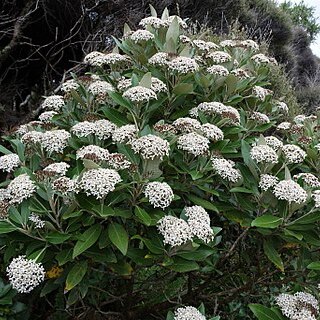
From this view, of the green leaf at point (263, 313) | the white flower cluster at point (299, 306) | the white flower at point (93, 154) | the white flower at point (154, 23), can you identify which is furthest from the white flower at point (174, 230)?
the white flower at point (154, 23)

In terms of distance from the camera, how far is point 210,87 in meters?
2.88

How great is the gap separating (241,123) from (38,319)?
1893 mm

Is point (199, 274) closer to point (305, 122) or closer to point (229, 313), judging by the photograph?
point (229, 313)

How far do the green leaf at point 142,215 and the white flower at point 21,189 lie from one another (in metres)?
0.48

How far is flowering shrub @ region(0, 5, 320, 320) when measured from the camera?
6.51 ft

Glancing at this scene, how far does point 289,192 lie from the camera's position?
2096mm

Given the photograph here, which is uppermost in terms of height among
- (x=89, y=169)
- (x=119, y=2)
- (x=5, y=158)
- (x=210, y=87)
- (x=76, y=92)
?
(x=210, y=87)

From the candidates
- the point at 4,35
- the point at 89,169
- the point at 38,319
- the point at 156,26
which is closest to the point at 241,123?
the point at 156,26

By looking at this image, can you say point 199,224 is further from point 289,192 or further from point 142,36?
point 142,36

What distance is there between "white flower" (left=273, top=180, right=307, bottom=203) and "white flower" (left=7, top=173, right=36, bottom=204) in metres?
1.16

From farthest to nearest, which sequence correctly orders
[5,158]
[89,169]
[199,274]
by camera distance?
[199,274], [5,158], [89,169]

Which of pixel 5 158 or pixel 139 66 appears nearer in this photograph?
pixel 5 158

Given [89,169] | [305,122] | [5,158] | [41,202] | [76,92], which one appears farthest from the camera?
[305,122]

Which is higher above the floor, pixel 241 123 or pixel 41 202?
pixel 241 123
